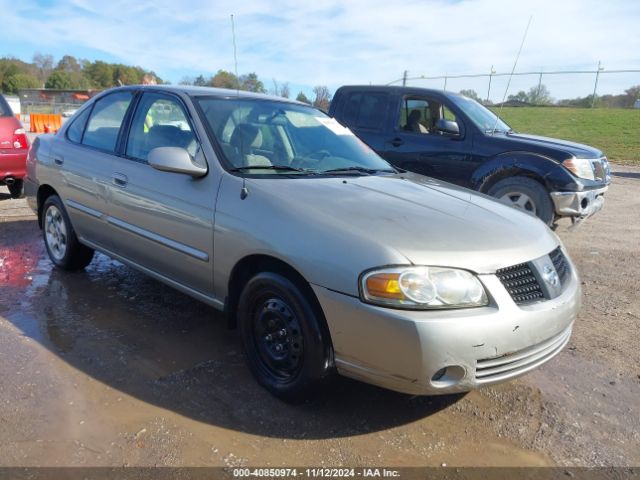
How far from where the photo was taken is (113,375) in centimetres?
326

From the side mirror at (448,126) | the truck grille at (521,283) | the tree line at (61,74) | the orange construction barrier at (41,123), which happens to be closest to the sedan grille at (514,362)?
the truck grille at (521,283)

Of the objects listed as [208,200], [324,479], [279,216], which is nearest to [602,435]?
[324,479]

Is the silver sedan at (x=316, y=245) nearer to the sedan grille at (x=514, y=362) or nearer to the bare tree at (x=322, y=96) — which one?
the sedan grille at (x=514, y=362)

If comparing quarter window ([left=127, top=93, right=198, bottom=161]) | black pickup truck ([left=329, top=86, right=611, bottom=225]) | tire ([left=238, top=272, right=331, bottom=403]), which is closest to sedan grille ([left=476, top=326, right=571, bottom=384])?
tire ([left=238, top=272, right=331, bottom=403])

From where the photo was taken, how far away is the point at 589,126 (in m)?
26.9

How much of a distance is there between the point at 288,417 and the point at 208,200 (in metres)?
1.35

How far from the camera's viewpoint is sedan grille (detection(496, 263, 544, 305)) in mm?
2658

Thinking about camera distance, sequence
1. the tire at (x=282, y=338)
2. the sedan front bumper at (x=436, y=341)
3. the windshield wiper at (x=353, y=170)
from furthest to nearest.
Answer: the windshield wiper at (x=353, y=170)
the tire at (x=282, y=338)
the sedan front bumper at (x=436, y=341)

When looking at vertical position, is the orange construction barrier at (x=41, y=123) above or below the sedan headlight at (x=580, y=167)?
below

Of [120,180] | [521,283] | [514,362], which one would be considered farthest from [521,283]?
[120,180]

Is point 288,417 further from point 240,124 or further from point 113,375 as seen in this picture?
point 240,124

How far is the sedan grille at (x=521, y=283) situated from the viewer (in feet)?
8.72

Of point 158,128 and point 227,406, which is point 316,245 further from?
point 158,128

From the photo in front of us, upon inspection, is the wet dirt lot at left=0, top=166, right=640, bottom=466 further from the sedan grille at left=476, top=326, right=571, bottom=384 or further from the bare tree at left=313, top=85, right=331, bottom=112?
the bare tree at left=313, top=85, right=331, bottom=112
